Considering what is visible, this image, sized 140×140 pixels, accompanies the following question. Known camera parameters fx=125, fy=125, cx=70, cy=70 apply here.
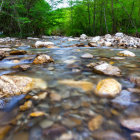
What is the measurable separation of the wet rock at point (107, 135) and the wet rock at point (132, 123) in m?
0.11

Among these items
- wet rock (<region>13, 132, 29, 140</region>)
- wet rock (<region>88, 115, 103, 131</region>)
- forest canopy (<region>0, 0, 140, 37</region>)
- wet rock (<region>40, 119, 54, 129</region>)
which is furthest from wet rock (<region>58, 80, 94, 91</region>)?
forest canopy (<region>0, 0, 140, 37</region>)

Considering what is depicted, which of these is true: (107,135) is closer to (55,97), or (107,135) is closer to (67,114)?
(67,114)

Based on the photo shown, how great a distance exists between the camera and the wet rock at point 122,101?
3.48ft

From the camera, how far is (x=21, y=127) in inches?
32.9

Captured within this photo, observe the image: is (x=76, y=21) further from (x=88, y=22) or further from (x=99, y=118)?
(x=99, y=118)

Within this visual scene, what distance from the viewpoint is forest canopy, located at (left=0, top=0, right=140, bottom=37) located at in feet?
34.6

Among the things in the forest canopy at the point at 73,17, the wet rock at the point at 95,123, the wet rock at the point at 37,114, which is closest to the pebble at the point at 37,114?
the wet rock at the point at 37,114

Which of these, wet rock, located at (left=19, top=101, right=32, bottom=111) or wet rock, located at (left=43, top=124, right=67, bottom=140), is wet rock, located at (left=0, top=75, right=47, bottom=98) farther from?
wet rock, located at (left=43, top=124, right=67, bottom=140)

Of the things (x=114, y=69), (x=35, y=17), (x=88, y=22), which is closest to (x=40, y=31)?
(x=35, y=17)

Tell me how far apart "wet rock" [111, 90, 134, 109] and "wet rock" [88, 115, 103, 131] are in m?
0.23

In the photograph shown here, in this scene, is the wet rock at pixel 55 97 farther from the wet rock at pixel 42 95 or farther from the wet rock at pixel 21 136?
the wet rock at pixel 21 136

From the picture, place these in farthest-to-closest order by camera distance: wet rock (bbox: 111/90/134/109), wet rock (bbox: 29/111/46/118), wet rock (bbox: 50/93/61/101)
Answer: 1. wet rock (bbox: 50/93/61/101)
2. wet rock (bbox: 111/90/134/109)
3. wet rock (bbox: 29/111/46/118)

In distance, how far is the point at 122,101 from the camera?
1106 mm

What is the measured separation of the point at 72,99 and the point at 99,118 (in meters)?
0.32
